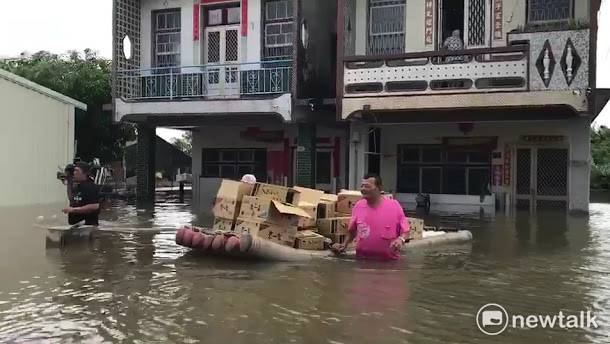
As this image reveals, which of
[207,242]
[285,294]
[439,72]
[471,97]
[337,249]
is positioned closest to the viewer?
A: [285,294]

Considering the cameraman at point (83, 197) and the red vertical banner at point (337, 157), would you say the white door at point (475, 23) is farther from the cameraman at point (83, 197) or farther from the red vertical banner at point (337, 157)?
the cameraman at point (83, 197)

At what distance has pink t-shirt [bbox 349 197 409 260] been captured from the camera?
7785 millimetres

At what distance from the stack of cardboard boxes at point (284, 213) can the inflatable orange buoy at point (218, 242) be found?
27cm

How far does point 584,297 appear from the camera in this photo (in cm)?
670

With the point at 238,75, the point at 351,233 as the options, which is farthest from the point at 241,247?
the point at 238,75

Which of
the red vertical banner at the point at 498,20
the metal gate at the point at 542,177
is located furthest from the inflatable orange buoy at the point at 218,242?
the metal gate at the point at 542,177

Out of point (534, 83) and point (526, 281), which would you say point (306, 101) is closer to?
point (534, 83)

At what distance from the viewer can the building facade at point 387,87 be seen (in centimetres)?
1459

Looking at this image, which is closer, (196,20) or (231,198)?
(231,198)

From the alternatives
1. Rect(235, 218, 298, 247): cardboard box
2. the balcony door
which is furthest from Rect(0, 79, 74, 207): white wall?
the balcony door

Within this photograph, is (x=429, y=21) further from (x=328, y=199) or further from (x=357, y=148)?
(x=328, y=199)

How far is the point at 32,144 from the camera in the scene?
705 inches

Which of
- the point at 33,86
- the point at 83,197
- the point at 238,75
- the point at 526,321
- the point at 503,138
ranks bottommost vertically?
the point at 526,321

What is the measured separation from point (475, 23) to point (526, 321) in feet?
41.0
